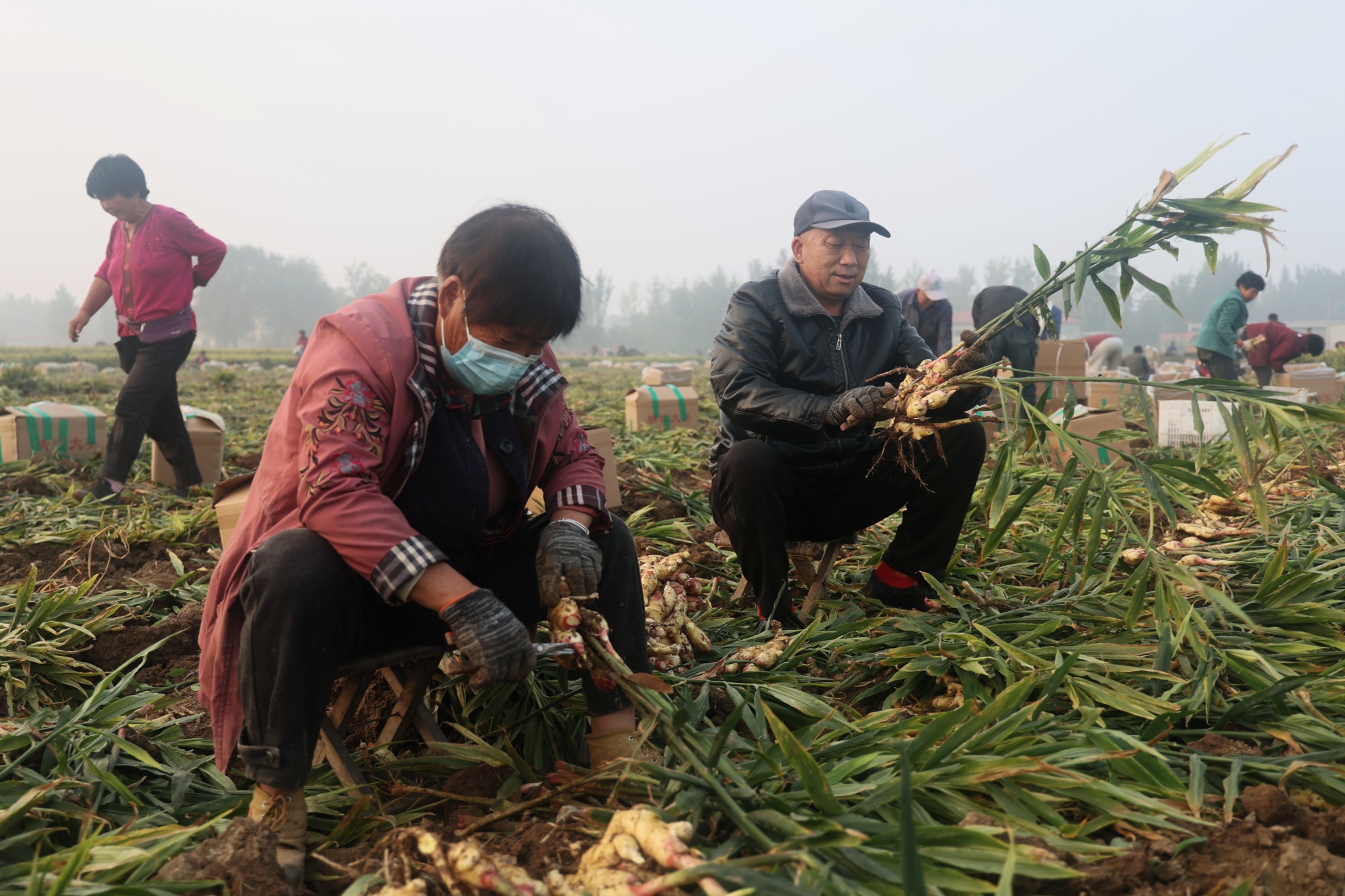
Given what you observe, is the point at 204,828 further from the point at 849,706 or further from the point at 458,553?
the point at 849,706

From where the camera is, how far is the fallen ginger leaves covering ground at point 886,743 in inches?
48.4

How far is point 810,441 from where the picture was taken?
99.2 inches

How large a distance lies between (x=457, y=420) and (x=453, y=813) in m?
0.73

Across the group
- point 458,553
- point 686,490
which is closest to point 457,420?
point 458,553

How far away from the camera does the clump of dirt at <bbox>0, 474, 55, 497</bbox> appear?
4316 mm

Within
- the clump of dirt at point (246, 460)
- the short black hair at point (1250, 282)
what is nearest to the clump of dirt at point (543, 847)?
the clump of dirt at point (246, 460)

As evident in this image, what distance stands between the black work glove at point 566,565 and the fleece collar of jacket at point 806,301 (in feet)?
4.08

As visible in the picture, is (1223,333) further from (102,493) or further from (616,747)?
(102,493)

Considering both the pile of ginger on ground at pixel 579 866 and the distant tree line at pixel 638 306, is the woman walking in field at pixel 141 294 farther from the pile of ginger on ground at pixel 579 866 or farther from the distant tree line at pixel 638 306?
the distant tree line at pixel 638 306

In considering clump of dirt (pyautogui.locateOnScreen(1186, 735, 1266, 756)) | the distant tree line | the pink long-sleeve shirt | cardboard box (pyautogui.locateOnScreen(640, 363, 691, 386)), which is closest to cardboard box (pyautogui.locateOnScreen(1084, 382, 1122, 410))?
cardboard box (pyautogui.locateOnScreen(640, 363, 691, 386))

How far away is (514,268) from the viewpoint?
1499mm

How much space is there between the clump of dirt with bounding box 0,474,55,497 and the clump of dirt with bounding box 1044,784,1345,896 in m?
4.89

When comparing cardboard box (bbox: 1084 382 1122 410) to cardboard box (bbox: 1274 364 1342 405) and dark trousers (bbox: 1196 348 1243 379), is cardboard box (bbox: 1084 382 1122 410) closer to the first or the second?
dark trousers (bbox: 1196 348 1243 379)

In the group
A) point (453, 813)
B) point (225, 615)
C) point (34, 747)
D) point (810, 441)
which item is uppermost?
point (810, 441)
